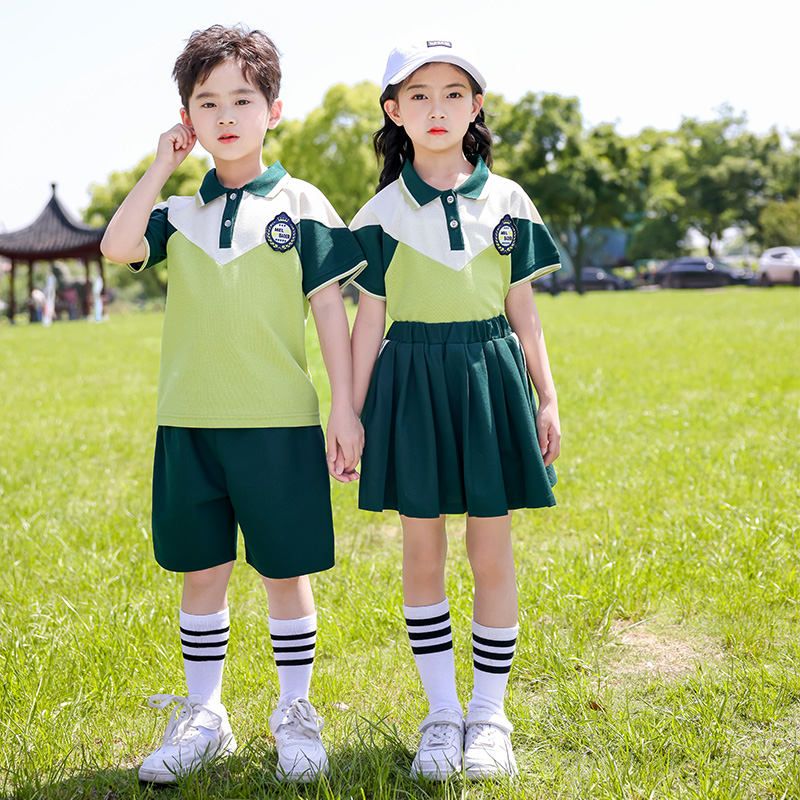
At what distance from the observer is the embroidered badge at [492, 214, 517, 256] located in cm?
219

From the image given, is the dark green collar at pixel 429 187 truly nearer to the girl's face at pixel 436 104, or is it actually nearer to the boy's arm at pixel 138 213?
the girl's face at pixel 436 104

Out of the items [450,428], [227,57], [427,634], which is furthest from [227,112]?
[427,634]

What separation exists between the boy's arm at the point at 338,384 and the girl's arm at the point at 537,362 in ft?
1.51

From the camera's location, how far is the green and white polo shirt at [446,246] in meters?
2.15

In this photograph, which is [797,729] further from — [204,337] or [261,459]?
[204,337]

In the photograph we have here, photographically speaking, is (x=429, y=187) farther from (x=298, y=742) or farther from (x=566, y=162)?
(x=566, y=162)

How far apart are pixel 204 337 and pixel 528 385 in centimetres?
83

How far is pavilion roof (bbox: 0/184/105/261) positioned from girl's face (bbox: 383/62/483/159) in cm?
3094

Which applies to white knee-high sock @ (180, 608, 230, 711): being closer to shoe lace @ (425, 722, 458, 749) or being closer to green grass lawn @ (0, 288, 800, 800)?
green grass lawn @ (0, 288, 800, 800)

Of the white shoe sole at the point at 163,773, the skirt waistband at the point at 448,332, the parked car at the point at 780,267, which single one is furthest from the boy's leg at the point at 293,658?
the parked car at the point at 780,267

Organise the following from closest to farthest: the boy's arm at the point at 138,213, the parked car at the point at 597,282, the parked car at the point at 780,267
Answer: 1. the boy's arm at the point at 138,213
2. the parked car at the point at 780,267
3. the parked car at the point at 597,282

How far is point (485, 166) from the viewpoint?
232cm

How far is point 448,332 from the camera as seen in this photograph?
215 cm

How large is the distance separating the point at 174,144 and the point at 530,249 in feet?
3.08
